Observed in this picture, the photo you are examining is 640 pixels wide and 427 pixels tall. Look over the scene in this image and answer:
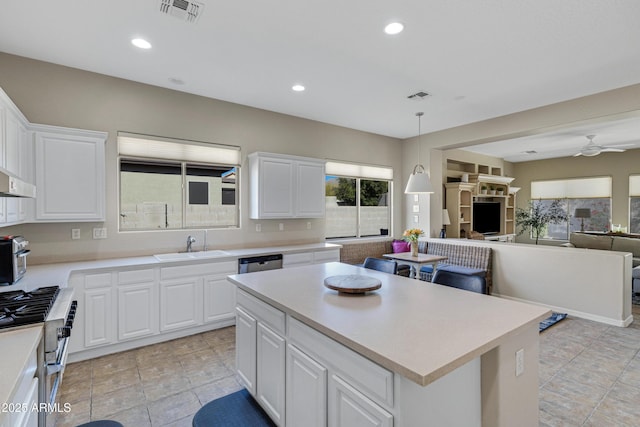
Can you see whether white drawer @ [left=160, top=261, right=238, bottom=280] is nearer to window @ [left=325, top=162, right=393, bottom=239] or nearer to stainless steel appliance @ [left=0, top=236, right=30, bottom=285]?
stainless steel appliance @ [left=0, top=236, right=30, bottom=285]

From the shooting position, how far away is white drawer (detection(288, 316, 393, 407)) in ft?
3.93

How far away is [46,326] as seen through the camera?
62.7 inches

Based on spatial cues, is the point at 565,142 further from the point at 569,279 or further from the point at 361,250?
the point at 361,250

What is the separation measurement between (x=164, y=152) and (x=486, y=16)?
365 centimetres

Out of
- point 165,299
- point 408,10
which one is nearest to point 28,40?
point 165,299

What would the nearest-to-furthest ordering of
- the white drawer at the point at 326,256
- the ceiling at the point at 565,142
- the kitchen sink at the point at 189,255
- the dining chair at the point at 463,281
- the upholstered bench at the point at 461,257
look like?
the dining chair at the point at 463,281 → the kitchen sink at the point at 189,255 → the white drawer at the point at 326,256 → the upholstered bench at the point at 461,257 → the ceiling at the point at 565,142

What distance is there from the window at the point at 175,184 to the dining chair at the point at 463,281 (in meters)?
2.98

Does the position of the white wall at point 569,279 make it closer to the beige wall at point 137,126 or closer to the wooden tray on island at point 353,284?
the beige wall at point 137,126

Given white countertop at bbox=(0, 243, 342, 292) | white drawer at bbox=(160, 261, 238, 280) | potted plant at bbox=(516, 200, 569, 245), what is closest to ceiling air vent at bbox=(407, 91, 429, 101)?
white countertop at bbox=(0, 243, 342, 292)

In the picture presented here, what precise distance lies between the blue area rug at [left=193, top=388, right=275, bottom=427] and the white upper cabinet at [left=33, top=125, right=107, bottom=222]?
226cm

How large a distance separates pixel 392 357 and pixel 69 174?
3.46 meters

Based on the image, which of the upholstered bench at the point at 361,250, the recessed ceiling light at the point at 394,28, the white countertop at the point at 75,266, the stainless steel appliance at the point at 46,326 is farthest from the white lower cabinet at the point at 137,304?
the recessed ceiling light at the point at 394,28

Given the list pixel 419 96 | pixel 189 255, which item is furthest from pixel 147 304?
pixel 419 96

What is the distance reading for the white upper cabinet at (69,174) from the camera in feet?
9.69
